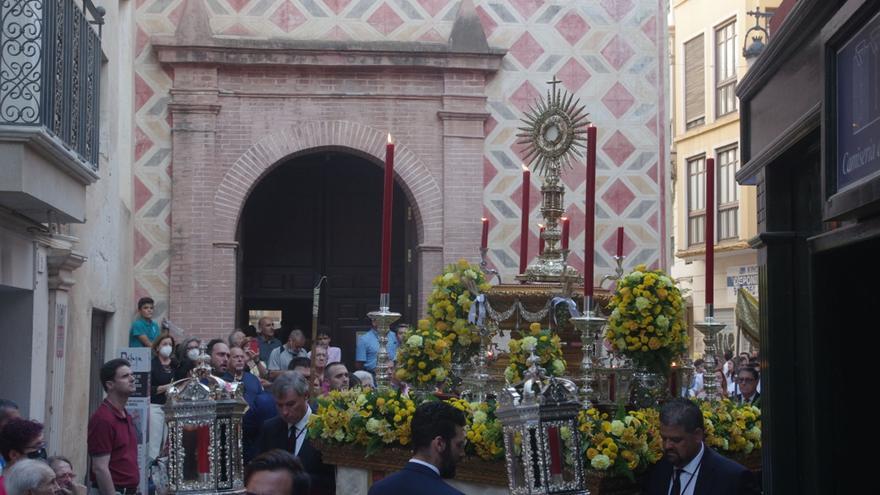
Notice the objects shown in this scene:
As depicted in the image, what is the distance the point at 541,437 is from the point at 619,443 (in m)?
1.11

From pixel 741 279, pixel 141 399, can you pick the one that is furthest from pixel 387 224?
pixel 741 279

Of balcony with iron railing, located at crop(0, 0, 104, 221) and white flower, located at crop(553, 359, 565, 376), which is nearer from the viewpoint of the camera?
white flower, located at crop(553, 359, 565, 376)

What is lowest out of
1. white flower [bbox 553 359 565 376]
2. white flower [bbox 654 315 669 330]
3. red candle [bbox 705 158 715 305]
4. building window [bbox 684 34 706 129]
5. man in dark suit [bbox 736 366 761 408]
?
man in dark suit [bbox 736 366 761 408]

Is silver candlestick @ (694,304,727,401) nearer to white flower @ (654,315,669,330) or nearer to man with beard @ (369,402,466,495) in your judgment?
white flower @ (654,315,669,330)

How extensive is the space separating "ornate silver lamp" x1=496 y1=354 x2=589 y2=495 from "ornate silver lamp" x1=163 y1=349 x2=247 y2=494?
138cm

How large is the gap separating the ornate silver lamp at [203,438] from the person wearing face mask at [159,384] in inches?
228

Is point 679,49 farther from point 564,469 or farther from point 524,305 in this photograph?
point 564,469

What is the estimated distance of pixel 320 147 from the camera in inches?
745

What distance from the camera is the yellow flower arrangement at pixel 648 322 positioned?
877 centimetres

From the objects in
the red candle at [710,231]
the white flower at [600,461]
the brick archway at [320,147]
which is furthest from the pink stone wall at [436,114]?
the white flower at [600,461]

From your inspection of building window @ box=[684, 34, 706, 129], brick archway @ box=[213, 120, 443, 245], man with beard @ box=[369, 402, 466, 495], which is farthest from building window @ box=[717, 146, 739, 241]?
man with beard @ box=[369, 402, 466, 495]

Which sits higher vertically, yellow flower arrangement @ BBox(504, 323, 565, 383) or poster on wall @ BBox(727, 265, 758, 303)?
poster on wall @ BBox(727, 265, 758, 303)

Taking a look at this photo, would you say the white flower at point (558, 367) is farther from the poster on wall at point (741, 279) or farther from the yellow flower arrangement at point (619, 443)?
the poster on wall at point (741, 279)

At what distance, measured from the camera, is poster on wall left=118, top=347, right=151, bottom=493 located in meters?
12.2
